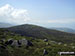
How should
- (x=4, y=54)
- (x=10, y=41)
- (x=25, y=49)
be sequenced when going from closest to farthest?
(x=4, y=54), (x=25, y=49), (x=10, y=41)

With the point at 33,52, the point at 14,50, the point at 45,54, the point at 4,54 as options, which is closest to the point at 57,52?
the point at 45,54

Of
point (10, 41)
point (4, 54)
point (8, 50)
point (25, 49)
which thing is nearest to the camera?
point (4, 54)

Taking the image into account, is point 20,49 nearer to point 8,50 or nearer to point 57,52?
point 8,50

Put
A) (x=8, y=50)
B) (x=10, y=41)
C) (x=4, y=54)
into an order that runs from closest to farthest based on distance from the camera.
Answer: (x=4, y=54), (x=8, y=50), (x=10, y=41)

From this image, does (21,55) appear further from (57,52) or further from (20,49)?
(57,52)

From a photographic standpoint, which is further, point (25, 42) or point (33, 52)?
point (25, 42)

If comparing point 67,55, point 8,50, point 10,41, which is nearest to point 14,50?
point 8,50

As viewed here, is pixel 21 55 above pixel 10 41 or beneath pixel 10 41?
beneath

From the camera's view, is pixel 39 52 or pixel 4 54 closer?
pixel 4 54

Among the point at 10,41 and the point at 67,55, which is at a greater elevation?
the point at 10,41
